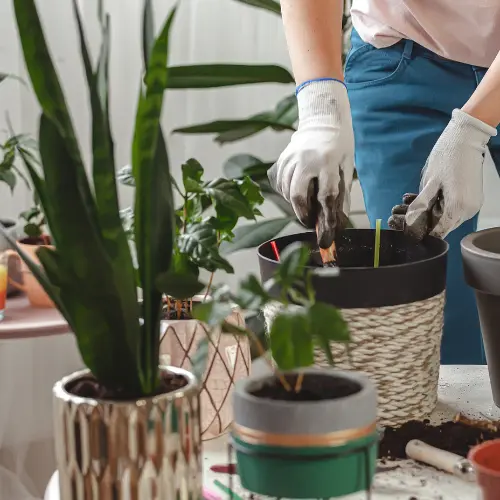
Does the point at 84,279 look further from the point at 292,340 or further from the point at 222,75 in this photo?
the point at 222,75

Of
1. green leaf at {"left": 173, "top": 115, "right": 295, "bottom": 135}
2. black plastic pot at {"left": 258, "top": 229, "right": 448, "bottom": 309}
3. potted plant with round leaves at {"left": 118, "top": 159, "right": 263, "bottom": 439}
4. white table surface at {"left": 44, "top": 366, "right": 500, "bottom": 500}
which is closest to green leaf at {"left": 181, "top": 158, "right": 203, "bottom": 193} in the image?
potted plant with round leaves at {"left": 118, "top": 159, "right": 263, "bottom": 439}

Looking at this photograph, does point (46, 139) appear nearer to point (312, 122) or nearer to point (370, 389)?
point (370, 389)

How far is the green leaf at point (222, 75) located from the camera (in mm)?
1696

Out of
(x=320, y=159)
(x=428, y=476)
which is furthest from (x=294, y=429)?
(x=320, y=159)

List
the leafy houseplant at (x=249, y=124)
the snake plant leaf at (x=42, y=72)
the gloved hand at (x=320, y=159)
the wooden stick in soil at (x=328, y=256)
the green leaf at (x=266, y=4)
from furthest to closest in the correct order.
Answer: the green leaf at (x=266, y=4) < the leafy houseplant at (x=249, y=124) < the gloved hand at (x=320, y=159) < the wooden stick in soil at (x=328, y=256) < the snake plant leaf at (x=42, y=72)

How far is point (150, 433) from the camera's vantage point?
25.0 inches

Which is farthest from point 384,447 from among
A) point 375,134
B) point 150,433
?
point 375,134

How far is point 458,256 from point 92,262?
0.88 meters

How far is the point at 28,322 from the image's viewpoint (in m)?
1.49

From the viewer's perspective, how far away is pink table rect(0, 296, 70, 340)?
1445mm

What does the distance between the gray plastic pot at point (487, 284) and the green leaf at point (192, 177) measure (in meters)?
0.31

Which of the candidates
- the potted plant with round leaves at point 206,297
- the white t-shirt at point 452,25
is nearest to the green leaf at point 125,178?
the potted plant with round leaves at point 206,297

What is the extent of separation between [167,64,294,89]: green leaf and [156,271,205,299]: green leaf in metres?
1.01

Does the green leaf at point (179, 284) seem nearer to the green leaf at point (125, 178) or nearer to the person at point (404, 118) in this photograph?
the green leaf at point (125, 178)
